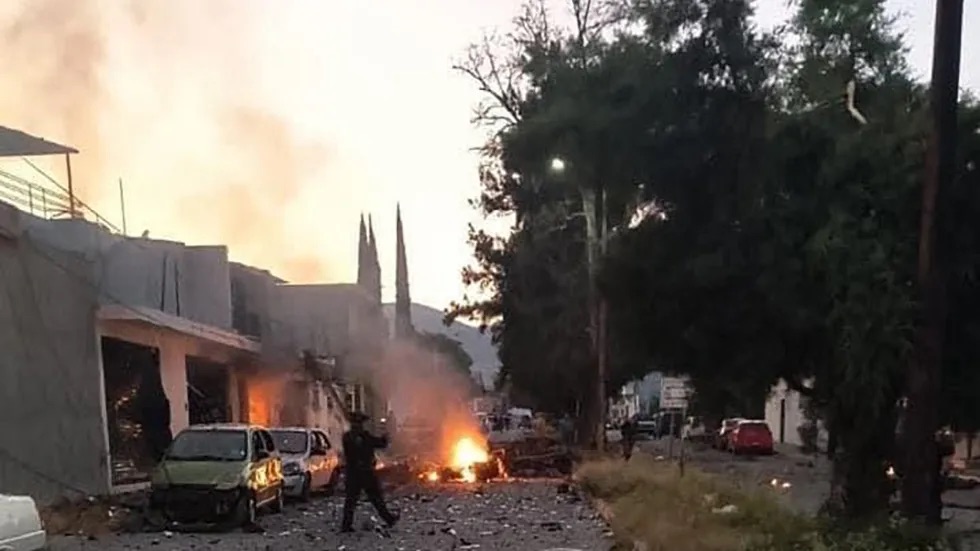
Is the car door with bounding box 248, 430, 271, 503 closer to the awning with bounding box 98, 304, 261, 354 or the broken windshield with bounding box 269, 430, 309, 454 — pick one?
the broken windshield with bounding box 269, 430, 309, 454

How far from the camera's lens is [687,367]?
18.3 m

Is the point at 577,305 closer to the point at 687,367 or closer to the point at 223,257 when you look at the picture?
the point at 223,257

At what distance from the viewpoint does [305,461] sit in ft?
84.7

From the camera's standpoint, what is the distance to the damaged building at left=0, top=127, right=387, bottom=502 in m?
21.3

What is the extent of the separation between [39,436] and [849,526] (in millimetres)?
15007

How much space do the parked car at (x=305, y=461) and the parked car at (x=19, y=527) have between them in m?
14.9

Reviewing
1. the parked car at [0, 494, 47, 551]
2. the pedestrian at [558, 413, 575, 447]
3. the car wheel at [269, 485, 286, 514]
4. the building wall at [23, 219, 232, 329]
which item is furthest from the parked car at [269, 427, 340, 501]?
the pedestrian at [558, 413, 575, 447]

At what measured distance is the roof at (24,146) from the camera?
27.1 m

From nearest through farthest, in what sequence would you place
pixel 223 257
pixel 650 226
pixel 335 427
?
pixel 650 226, pixel 223 257, pixel 335 427

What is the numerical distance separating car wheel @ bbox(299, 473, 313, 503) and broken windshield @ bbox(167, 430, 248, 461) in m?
4.66

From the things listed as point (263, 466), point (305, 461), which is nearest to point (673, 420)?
point (305, 461)

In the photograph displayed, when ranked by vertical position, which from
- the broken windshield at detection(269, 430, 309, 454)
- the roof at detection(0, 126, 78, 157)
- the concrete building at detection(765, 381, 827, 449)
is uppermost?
the roof at detection(0, 126, 78, 157)

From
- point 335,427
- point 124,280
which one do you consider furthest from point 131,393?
point 335,427

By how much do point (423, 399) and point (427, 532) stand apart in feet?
138
